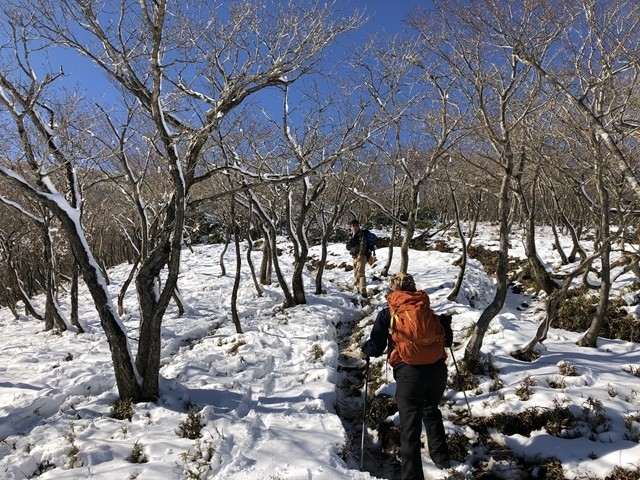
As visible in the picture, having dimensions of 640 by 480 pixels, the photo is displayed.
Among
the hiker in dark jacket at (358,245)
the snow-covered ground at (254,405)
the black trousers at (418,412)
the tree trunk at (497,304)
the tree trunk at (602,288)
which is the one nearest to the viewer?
the black trousers at (418,412)

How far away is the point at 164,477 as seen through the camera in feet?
12.3

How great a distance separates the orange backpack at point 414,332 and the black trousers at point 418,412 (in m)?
0.11

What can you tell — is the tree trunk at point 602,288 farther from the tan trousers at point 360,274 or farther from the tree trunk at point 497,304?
the tan trousers at point 360,274

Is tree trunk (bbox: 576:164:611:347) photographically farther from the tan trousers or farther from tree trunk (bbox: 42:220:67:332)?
tree trunk (bbox: 42:220:67:332)

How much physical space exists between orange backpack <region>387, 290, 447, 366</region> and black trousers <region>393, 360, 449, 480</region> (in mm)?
106

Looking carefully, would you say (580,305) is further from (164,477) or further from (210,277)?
(210,277)

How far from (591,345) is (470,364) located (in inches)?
95.6

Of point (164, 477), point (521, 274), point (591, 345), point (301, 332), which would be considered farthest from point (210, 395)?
point (521, 274)

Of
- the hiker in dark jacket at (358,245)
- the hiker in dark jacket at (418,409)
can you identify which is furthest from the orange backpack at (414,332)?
the hiker in dark jacket at (358,245)

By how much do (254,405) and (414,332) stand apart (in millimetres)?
2860

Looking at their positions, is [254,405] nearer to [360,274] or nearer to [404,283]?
[404,283]

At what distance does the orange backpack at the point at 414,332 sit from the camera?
13.3ft

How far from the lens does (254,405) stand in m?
5.53

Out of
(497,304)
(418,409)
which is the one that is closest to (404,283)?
(418,409)
